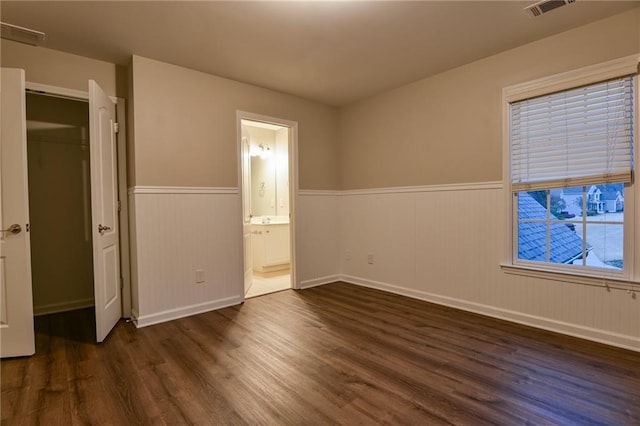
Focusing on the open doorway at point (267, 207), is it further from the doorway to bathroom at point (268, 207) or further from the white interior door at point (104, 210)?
the white interior door at point (104, 210)

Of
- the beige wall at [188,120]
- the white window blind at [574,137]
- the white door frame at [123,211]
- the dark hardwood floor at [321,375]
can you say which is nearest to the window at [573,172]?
the white window blind at [574,137]

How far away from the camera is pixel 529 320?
2984 mm

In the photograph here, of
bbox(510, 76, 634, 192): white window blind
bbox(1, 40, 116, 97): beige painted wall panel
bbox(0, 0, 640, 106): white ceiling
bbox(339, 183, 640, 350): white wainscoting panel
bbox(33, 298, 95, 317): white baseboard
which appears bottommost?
bbox(33, 298, 95, 317): white baseboard

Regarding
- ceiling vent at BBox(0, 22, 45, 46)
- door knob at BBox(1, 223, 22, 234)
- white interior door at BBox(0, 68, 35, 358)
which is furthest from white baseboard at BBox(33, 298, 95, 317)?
ceiling vent at BBox(0, 22, 45, 46)

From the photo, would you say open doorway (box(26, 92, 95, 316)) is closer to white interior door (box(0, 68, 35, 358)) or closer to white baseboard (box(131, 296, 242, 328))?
white baseboard (box(131, 296, 242, 328))

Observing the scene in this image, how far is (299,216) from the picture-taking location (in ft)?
14.4

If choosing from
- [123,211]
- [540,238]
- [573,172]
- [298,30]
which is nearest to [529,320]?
[540,238]

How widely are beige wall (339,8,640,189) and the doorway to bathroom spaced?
1.03 meters

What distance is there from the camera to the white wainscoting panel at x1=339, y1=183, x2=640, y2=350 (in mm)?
2648

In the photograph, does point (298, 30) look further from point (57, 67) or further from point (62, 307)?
point (62, 307)

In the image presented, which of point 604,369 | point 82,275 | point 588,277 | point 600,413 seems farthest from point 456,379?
point 82,275

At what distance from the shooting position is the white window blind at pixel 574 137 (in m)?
2.54

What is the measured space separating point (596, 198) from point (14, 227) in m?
4.54

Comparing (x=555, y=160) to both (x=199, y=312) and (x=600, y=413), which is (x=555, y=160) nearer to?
(x=600, y=413)
